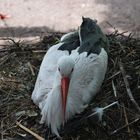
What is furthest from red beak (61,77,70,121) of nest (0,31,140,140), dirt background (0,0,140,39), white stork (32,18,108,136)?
dirt background (0,0,140,39)

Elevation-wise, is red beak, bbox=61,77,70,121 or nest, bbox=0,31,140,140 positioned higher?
red beak, bbox=61,77,70,121

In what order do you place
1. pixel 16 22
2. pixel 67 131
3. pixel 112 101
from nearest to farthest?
1. pixel 67 131
2. pixel 112 101
3. pixel 16 22

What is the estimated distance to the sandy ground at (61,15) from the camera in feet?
15.7

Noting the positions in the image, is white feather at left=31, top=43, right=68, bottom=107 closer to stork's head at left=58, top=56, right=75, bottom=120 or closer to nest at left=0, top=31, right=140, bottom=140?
nest at left=0, top=31, right=140, bottom=140

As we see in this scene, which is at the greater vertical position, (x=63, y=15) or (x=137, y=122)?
(x=63, y=15)

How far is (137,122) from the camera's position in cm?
336

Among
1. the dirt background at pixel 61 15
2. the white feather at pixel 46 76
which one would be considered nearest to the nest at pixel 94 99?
the white feather at pixel 46 76

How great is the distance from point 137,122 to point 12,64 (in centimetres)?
129

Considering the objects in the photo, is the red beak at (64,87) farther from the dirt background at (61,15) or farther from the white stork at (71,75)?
the dirt background at (61,15)

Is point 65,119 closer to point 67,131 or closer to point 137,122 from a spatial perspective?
point 67,131

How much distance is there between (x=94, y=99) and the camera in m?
3.59

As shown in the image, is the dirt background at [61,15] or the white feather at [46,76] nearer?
the white feather at [46,76]

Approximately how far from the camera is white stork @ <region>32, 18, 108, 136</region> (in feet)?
10.8

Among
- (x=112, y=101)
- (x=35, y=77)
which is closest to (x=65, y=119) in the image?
(x=112, y=101)
